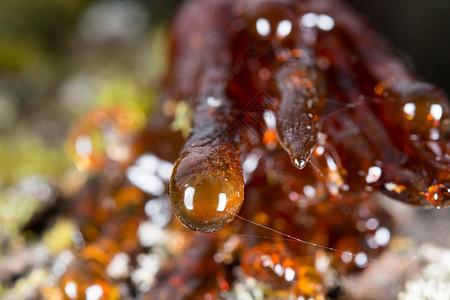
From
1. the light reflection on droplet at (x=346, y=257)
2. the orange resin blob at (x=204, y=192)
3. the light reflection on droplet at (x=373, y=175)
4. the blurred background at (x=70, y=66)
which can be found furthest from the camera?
the blurred background at (x=70, y=66)

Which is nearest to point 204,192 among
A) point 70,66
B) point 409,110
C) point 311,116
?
point 311,116

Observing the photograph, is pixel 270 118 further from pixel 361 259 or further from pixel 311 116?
pixel 361 259

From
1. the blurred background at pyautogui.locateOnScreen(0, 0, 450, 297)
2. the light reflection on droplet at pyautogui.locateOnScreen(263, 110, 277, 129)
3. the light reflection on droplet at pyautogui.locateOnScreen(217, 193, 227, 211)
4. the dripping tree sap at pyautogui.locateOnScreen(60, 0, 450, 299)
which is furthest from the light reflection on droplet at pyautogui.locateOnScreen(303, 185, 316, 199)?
the blurred background at pyautogui.locateOnScreen(0, 0, 450, 297)

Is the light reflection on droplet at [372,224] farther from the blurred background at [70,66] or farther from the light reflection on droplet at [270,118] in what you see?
the blurred background at [70,66]

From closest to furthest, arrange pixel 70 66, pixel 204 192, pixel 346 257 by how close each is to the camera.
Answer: pixel 204 192, pixel 346 257, pixel 70 66

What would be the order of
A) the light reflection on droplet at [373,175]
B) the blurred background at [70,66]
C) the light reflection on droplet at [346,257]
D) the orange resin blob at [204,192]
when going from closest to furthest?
the orange resin blob at [204,192], the light reflection on droplet at [373,175], the light reflection on droplet at [346,257], the blurred background at [70,66]

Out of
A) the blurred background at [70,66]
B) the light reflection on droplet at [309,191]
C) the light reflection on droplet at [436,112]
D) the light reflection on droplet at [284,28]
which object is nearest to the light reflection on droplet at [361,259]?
the light reflection on droplet at [309,191]

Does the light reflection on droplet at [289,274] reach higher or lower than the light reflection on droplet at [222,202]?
lower
